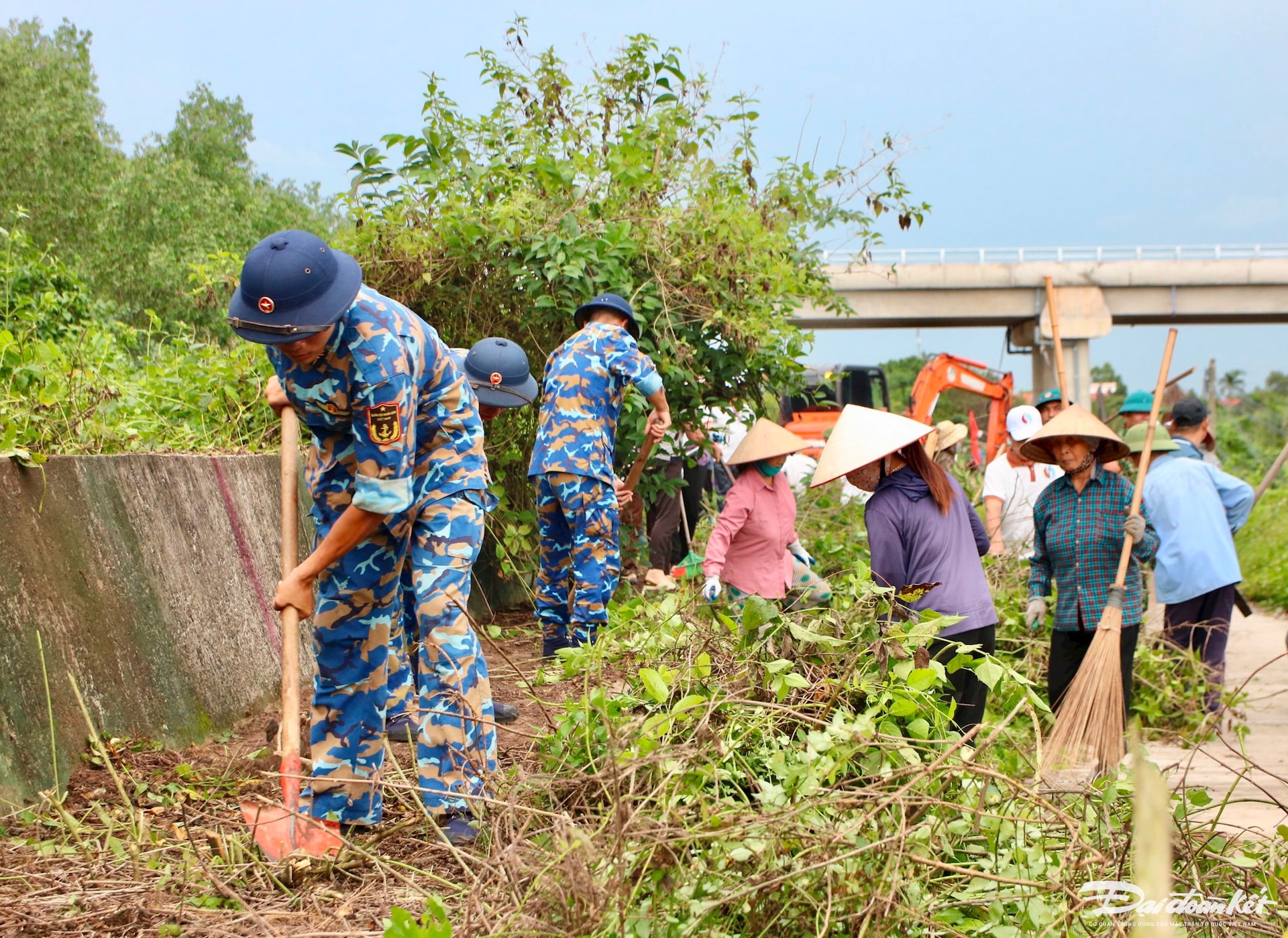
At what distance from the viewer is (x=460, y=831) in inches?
118

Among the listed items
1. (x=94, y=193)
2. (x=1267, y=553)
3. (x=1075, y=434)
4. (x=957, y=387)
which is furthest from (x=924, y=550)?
(x=94, y=193)

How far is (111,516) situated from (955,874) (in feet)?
10.8

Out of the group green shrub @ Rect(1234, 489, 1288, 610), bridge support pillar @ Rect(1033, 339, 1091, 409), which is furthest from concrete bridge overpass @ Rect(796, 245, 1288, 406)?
green shrub @ Rect(1234, 489, 1288, 610)

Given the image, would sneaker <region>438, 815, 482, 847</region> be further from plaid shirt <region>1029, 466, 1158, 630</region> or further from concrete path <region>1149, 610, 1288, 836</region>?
plaid shirt <region>1029, 466, 1158, 630</region>

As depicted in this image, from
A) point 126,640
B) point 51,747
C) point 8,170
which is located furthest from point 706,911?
point 8,170

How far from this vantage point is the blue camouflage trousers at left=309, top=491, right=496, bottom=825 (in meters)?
3.13

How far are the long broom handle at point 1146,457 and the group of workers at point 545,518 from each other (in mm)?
60

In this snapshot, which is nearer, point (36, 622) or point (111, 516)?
point (36, 622)

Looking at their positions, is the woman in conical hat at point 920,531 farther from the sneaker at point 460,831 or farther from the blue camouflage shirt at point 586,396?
the sneaker at point 460,831

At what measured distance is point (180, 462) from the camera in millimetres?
4605

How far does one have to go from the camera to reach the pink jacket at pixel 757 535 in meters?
5.40

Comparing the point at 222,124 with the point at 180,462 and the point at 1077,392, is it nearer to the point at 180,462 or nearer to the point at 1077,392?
the point at 1077,392

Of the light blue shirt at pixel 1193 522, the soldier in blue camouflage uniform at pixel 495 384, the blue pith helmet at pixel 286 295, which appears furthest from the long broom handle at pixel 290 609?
the light blue shirt at pixel 1193 522

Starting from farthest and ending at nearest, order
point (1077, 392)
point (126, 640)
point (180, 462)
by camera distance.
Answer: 1. point (1077, 392)
2. point (180, 462)
3. point (126, 640)
